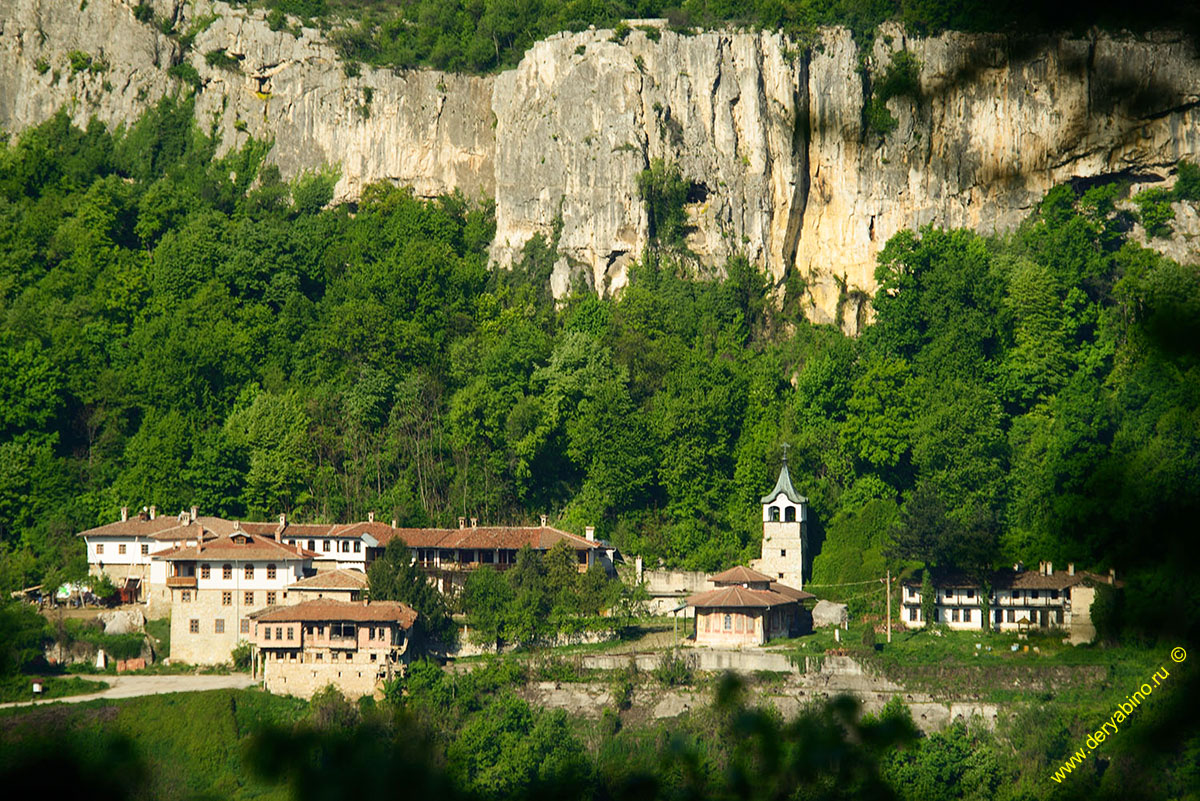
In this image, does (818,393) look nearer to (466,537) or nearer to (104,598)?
(466,537)

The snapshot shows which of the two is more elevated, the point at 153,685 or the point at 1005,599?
the point at 1005,599

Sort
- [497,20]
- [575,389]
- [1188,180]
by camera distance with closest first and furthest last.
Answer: [575,389]
[1188,180]
[497,20]

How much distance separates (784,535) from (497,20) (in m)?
32.8

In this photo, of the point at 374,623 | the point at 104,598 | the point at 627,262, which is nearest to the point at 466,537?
the point at 374,623

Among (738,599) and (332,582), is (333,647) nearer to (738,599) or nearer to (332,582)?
(332,582)

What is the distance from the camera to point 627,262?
70000 millimetres

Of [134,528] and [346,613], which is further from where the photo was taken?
→ [134,528]

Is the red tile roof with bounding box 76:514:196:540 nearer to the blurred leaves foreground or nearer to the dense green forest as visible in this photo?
the dense green forest

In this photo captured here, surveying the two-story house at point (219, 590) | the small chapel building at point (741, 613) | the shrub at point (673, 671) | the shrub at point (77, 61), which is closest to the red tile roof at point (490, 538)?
the two-story house at point (219, 590)

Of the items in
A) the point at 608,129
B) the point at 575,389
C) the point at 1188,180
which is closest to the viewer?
the point at 575,389

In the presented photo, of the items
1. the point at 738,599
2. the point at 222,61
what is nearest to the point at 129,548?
the point at 738,599

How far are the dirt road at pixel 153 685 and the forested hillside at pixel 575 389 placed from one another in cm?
828

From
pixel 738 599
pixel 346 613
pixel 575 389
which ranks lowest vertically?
pixel 346 613

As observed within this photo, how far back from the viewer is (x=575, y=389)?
205 feet
